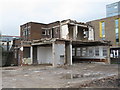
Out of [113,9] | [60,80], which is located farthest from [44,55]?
[113,9]

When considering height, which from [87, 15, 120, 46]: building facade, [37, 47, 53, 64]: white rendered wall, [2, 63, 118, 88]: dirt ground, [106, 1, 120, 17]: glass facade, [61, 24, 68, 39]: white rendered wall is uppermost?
[106, 1, 120, 17]: glass facade

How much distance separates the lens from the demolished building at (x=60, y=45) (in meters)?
21.8

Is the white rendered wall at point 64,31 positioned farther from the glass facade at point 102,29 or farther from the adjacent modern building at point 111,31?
the glass facade at point 102,29

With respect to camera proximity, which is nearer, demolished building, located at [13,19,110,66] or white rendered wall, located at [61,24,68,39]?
demolished building, located at [13,19,110,66]

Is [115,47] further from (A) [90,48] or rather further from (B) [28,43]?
(B) [28,43]

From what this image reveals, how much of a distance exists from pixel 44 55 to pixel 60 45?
6388 mm

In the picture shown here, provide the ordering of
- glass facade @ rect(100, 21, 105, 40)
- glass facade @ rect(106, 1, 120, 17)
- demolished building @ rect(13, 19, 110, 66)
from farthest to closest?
glass facade @ rect(106, 1, 120, 17) → glass facade @ rect(100, 21, 105, 40) → demolished building @ rect(13, 19, 110, 66)

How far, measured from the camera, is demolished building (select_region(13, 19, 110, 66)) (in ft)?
71.6

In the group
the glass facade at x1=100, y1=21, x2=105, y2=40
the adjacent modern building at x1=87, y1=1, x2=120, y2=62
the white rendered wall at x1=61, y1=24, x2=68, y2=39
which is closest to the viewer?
the white rendered wall at x1=61, y1=24, x2=68, y2=39

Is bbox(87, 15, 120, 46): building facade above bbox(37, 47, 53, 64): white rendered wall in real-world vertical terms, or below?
above

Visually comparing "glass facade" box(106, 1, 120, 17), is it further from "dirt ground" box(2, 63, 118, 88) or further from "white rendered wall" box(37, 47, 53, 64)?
"dirt ground" box(2, 63, 118, 88)

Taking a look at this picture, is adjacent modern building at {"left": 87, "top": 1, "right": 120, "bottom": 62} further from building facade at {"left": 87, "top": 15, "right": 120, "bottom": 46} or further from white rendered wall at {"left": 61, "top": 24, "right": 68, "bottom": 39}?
white rendered wall at {"left": 61, "top": 24, "right": 68, "bottom": 39}

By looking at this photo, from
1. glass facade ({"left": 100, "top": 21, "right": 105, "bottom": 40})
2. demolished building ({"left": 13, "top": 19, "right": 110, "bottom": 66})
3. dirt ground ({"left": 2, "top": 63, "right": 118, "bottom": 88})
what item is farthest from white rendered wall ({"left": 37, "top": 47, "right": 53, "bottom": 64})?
glass facade ({"left": 100, "top": 21, "right": 105, "bottom": 40})

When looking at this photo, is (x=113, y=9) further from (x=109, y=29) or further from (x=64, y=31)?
(x=64, y=31)
